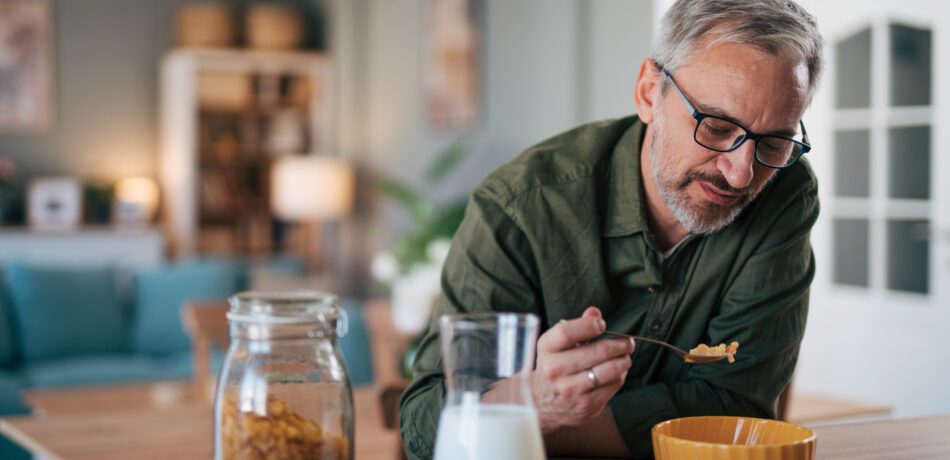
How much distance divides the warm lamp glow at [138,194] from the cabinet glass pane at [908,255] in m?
5.37

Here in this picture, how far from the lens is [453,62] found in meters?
5.24

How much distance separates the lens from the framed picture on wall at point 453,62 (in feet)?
16.5

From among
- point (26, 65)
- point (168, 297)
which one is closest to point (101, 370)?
point (168, 297)

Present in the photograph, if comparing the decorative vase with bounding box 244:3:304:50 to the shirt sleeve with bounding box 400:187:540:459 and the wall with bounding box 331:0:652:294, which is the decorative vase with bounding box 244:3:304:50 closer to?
the wall with bounding box 331:0:652:294

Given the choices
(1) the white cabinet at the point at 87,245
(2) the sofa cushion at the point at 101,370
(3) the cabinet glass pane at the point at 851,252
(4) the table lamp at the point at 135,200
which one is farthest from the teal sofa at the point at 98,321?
(4) the table lamp at the point at 135,200

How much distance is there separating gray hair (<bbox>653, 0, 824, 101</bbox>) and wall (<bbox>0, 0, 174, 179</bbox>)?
706 cm

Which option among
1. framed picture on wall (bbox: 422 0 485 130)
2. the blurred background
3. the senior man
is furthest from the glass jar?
framed picture on wall (bbox: 422 0 485 130)

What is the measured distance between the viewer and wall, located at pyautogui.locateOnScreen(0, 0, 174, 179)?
7.58 meters

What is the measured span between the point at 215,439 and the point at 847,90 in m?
3.33

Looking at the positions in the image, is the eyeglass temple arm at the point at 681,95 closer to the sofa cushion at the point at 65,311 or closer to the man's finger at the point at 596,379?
the man's finger at the point at 596,379

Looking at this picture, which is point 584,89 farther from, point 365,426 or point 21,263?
point 21,263

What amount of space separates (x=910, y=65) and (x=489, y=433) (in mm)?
3123

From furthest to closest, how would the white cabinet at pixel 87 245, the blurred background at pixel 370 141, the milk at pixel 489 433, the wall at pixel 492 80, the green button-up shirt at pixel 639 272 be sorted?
the white cabinet at pixel 87 245
the wall at pixel 492 80
the blurred background at pixel 370 141
the green button-up shirt at pixel 639 272
the milk at pixel 489 433

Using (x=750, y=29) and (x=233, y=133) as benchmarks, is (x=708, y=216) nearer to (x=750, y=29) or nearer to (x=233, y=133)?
(x=750, y=29)
